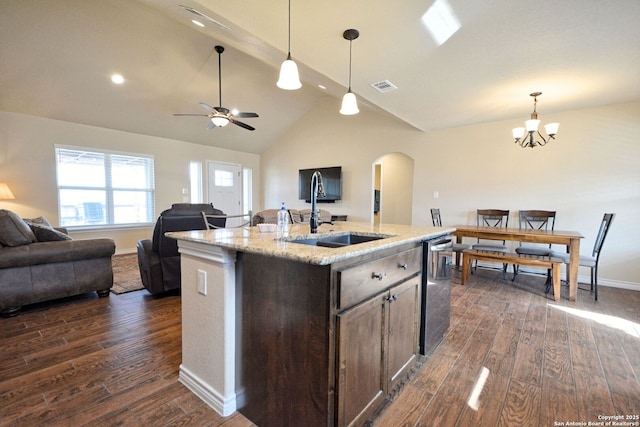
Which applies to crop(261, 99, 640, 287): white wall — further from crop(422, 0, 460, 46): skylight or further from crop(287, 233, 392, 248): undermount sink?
crop(287, 233, 392, 248): undermount sink

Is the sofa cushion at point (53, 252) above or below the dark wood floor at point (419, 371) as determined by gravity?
above

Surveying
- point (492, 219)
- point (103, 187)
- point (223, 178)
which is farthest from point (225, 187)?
point (492, 219)

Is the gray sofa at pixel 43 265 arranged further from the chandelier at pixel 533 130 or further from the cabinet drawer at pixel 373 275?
the chandelier at pixel 533 130

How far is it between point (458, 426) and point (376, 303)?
75cm

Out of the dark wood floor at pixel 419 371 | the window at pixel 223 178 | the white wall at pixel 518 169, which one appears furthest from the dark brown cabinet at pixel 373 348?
the window at pixel 223 178

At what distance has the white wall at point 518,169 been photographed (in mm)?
3709

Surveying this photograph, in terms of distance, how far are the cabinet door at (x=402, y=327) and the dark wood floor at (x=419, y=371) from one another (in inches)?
6.0

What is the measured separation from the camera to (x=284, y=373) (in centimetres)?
125

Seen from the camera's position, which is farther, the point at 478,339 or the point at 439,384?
the point at 478,339

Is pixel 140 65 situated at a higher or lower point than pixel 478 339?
higher

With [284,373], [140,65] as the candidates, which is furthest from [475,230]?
[140,65]

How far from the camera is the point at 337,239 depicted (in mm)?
2033

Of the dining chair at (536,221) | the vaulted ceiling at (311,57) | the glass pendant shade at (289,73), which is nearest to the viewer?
the glass pendant shade at (289,73)

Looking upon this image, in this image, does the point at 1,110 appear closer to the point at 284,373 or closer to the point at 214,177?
the point at 214,177
